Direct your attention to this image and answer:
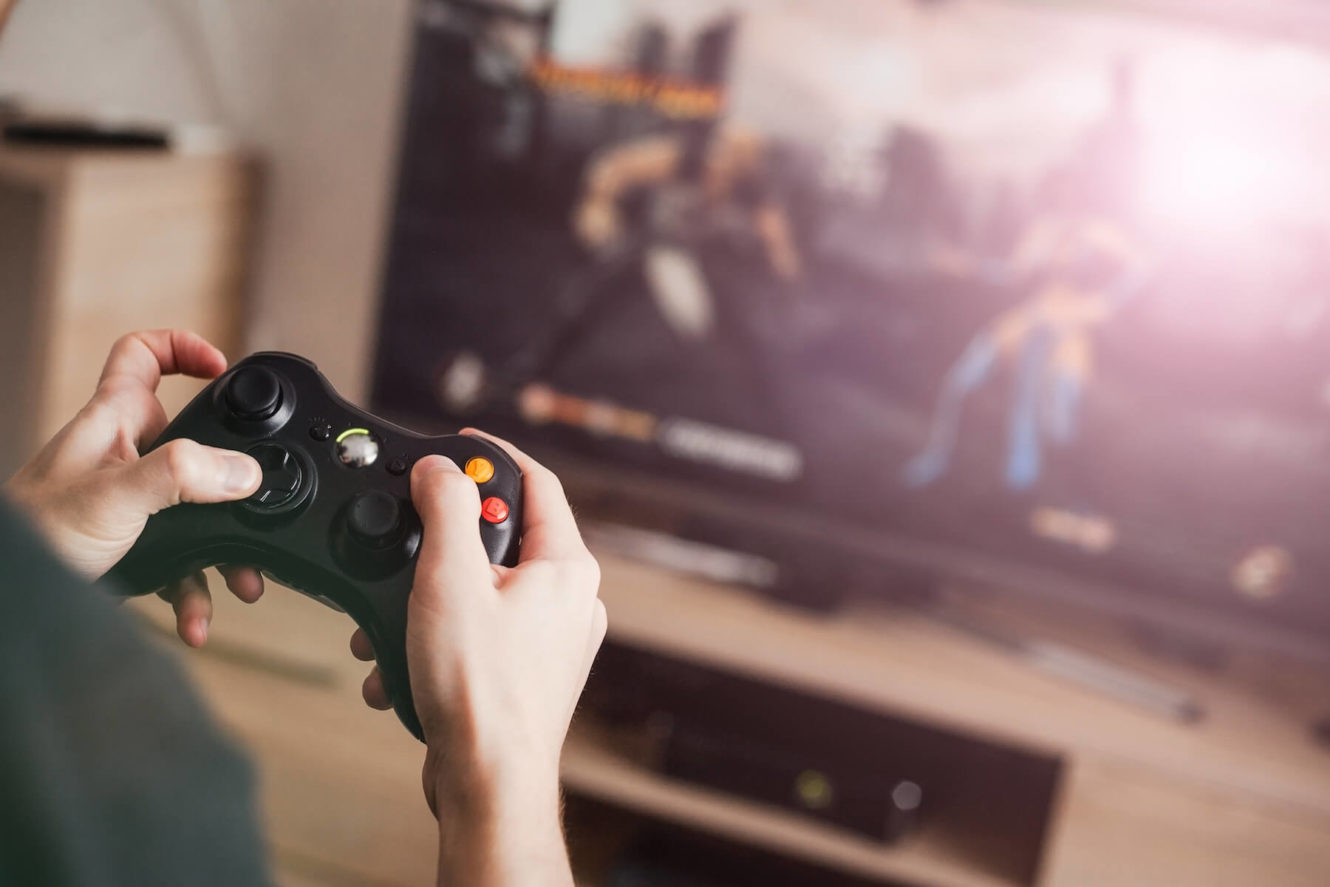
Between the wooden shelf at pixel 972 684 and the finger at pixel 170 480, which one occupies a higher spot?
the finger at pixel 170 480

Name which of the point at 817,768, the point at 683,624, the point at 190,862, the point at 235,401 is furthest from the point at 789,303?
the point at 190,862

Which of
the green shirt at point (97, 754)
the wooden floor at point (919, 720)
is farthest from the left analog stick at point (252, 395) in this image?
the wooden floor at point (919, 720)

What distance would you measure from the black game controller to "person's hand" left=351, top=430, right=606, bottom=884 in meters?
0.02

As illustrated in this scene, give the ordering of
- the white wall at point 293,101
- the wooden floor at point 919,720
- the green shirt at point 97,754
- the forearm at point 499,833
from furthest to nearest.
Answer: the white wall at point 293,101, the wooden floor at point 919,720, the forearm at point 499,833, the green shirt at point 97,754

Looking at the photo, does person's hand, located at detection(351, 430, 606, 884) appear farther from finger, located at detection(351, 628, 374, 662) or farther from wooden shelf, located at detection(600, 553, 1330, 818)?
wooden shelf, located at detection(600, 553, 1330, 818)

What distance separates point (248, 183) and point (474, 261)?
1.36 feet

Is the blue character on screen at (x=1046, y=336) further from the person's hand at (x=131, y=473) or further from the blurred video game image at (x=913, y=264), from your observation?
the person's hand at (x=131, y=473)

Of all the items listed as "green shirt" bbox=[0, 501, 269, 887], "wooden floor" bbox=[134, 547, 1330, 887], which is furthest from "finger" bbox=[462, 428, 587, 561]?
"wooden floor" bbox=[134, 547, 1330, 887]

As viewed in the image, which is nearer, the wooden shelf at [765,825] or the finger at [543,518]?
the finger at [543,518]

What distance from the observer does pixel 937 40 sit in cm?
141

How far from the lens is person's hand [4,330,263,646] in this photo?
469 millimetres

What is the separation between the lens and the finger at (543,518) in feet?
1.70

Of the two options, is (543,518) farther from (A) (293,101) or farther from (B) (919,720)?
(A) (293,101)

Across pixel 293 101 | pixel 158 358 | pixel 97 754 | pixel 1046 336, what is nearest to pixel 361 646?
pixel 158 358
